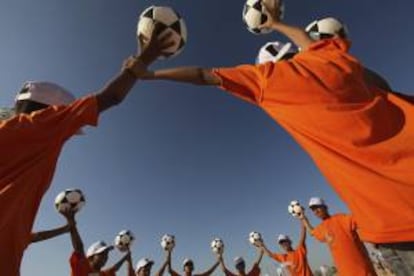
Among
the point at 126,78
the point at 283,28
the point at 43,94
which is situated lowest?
the point at 43,94

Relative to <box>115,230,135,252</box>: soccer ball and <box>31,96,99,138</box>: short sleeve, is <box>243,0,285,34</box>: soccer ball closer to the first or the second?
<box>31,96,99,138</box>: short sleeve

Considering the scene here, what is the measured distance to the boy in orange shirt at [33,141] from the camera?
10.4 ft

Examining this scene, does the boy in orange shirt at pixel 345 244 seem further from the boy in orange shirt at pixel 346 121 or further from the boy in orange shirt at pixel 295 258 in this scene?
the boy in orange shirt at pixel 346 121

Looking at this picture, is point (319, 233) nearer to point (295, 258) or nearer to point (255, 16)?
point (295, 258)

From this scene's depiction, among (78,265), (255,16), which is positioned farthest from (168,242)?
(255,16)

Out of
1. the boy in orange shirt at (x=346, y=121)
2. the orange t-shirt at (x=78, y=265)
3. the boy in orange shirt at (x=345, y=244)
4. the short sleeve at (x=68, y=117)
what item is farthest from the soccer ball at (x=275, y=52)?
the orange t-shirt at (x=78, y=265)

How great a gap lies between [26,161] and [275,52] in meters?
3.52

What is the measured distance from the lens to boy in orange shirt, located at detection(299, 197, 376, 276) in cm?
952

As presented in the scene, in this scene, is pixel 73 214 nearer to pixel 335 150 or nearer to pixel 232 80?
pixel 232 80

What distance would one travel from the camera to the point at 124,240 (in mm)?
15297

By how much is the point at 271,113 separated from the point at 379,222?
4.63ft

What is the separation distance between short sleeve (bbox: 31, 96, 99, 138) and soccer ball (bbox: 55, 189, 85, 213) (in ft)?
23.0

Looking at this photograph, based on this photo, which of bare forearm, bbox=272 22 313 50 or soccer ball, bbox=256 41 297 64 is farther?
soccer ball, bbox=256 41 297 64

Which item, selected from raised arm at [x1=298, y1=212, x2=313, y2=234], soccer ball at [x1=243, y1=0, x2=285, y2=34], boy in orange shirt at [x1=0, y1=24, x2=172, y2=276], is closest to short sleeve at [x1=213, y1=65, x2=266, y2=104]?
boy in orange shirt at [x1=0, y1=24, x2=172, y2=276]
